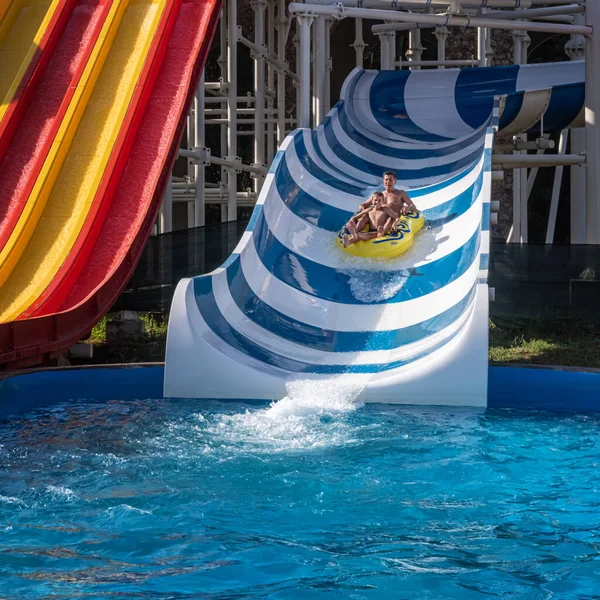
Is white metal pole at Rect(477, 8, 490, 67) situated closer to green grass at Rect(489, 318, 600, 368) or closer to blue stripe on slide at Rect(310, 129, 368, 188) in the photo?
blue stripe on slide at Rect(310, 129, 368, 188)

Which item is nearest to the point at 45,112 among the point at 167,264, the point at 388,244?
the point at 167,264

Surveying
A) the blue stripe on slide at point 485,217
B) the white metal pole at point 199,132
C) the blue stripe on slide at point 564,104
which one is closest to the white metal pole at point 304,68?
the white metal pole at point 199,132

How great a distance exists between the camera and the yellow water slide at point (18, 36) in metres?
7.37

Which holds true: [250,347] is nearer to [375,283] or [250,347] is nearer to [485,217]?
[375,283]

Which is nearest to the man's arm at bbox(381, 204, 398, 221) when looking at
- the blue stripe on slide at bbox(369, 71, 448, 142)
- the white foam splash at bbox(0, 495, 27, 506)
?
the blue stripe on slide at bbox(369, 71, 448, 142)

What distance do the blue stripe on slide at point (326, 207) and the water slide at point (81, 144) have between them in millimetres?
835

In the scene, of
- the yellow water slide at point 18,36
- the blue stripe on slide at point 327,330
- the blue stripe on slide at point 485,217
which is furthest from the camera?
the yellow water slide at point 18,36

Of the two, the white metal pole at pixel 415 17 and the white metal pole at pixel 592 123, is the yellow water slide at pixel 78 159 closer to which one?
the white metal pole at pixel 415 17

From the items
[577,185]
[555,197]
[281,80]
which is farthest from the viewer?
[555,197]

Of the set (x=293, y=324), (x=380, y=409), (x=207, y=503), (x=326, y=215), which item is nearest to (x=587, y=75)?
(x=326, y=215)

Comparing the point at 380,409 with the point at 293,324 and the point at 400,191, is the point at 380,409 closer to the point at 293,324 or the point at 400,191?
the point at 293,324

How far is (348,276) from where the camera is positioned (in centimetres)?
620

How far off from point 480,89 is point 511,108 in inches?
31.1

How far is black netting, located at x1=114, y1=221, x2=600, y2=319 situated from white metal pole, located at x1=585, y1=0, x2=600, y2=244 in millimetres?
957
